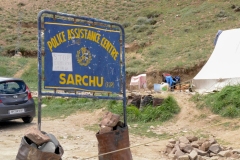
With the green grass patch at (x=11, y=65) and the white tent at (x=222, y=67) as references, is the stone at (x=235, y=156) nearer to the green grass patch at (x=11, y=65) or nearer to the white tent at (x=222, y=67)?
the white tent at (x=222, y=67)

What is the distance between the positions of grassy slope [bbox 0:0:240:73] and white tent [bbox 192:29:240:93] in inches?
241

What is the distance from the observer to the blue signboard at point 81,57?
5031mm

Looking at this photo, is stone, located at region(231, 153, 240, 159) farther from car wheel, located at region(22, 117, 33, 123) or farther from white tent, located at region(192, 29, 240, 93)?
car wheel, located at region(22, 117, 33, 123)

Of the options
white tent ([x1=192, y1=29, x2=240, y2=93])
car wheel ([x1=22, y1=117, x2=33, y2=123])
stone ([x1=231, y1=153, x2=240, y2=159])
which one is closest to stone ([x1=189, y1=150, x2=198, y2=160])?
stone ([x1=231, y1=153, x2=240, y2=159])

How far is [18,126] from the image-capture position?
10688 mm

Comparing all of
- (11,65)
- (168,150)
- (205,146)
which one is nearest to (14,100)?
(168,150)

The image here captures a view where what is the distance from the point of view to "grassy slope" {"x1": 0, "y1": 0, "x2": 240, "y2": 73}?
2262 centimetres

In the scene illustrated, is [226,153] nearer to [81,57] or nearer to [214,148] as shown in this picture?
[214,148]

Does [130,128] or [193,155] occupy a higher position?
[130,128]

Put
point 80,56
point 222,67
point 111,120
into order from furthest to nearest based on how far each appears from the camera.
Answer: point 222,67
point 111,120
point 80,56

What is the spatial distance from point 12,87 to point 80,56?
5.61 m

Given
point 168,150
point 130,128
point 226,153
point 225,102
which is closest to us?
point 226,153

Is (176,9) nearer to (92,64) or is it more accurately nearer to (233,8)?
(233,8)

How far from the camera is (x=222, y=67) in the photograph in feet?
42.1
